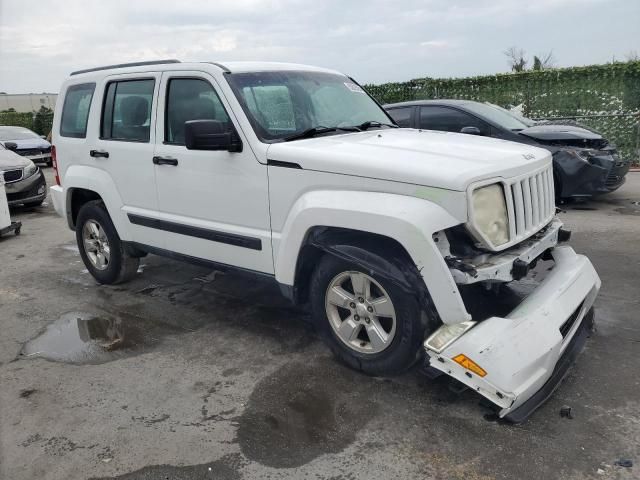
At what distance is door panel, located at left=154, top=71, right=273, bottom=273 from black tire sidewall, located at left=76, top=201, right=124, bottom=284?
951mm

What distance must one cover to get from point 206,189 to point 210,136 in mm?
584

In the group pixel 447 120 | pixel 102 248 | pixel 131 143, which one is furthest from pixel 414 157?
pixel 447 120

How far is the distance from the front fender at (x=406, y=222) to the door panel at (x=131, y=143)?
1.90 metres

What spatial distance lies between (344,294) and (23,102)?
39.9 m

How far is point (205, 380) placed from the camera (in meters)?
3.70

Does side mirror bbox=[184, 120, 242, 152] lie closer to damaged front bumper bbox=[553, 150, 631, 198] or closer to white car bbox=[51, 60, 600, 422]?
white car bbox=[51, 60, 600, 422]

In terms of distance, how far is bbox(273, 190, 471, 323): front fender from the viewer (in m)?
2.99

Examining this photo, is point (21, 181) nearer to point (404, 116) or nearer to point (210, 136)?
point (404, 116)

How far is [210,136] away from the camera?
3.75 meters

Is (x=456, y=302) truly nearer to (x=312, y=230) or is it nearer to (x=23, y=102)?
(x=312, y=230)

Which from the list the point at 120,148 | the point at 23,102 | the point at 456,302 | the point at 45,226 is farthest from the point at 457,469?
the point at 23,102

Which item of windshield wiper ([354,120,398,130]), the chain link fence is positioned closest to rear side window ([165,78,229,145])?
windshield wiper ([354,120,398,130])

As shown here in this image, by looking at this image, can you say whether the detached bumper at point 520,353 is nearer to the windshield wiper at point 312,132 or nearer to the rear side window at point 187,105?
the windshield wiper at point 312,132

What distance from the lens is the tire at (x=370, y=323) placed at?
3262 mm
